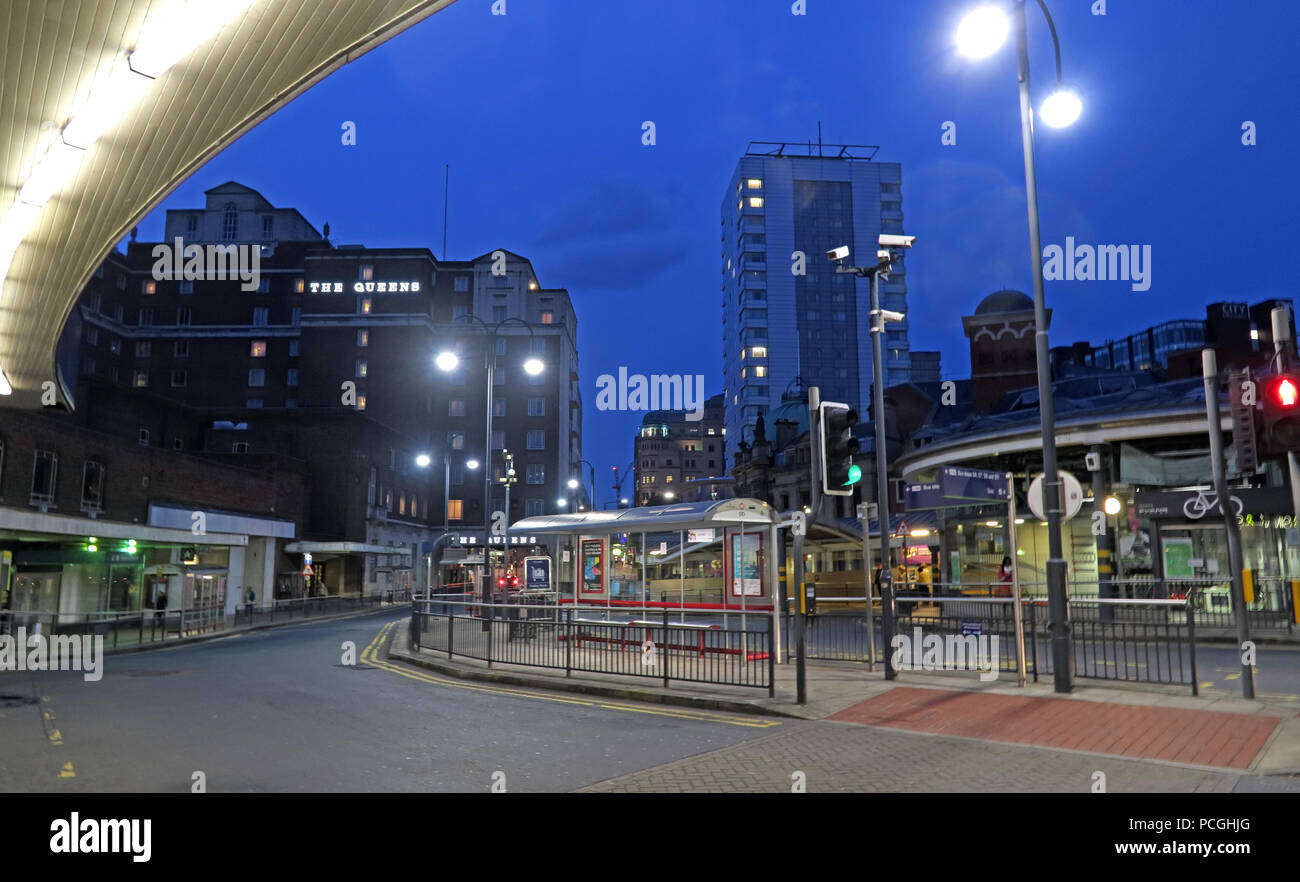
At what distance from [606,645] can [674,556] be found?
4491mm

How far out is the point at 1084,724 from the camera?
1040cm

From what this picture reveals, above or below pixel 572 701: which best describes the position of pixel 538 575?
above

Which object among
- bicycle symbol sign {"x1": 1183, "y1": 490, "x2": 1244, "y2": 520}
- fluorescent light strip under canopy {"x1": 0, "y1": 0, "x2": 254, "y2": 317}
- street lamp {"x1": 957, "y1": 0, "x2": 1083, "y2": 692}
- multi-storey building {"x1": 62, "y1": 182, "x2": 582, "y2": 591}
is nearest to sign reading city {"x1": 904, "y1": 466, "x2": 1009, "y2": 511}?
street lamp {"x1": 957, "y1": 0, "x2": 1083, "y2": 692}

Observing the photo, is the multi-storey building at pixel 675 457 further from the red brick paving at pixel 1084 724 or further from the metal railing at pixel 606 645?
the red brick paving at pixel 1084 724

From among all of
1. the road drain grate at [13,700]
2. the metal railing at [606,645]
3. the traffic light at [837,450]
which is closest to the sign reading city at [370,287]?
the metal railing at [606,645]

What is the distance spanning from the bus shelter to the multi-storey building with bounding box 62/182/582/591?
4936 centimetres

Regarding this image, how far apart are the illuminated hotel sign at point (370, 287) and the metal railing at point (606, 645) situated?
66258 millimetres

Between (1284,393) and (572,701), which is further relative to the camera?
(572,701)

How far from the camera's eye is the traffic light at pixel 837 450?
1100cm

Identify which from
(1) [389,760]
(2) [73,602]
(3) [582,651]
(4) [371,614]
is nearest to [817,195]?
(4) [371,614]

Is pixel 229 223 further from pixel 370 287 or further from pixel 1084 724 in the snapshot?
pixel 1084 724

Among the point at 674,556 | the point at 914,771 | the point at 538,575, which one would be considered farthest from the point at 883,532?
the point at 538,575
